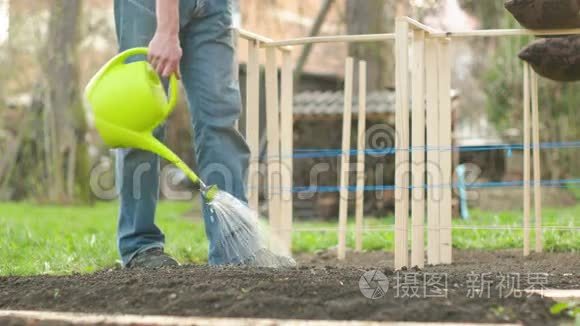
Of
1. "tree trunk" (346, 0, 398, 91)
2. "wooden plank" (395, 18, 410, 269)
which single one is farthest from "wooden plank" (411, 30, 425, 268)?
"tree trunk" (346, 0, 398, 91)

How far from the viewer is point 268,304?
2.33m

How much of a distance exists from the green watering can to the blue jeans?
35cm

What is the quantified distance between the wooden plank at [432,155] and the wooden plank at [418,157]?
32 cm

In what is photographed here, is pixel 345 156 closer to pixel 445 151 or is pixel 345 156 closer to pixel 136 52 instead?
pixel 445 151

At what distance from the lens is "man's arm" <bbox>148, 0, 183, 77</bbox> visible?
3.22 meters

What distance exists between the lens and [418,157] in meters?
3.85

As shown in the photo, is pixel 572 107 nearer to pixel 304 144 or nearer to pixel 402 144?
pixel 304 144

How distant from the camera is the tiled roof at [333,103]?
874 cm

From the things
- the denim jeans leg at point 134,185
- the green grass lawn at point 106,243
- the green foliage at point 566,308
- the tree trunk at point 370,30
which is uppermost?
the tree trunk at point 370,30

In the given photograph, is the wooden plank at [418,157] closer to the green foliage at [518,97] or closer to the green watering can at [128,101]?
the green watering can at [128,101]

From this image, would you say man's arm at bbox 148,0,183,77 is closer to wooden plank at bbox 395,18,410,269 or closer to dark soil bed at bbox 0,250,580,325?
dark soil bed at bbox 0,250,580,325

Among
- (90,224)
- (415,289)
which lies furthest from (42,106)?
(415,289)

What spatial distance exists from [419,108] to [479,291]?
4.82 feet

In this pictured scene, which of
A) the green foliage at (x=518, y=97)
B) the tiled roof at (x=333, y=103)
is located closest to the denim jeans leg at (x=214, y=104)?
the tiled roof at (x=333, y=103)
